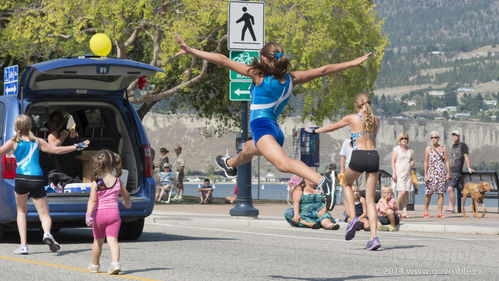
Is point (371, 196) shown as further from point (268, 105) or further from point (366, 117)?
point (268, 105)

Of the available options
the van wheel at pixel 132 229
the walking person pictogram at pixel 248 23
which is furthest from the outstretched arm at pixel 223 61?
the walking person pictogram at pixel 248 23

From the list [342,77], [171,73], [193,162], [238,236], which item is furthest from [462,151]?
[193,162]

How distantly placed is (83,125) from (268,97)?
5.94 m

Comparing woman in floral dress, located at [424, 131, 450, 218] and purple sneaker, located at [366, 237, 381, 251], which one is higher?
woman in floral dress, located at [424, 131, 450, 218]

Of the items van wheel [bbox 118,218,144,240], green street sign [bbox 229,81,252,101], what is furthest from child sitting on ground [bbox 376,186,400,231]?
van wheel [bbox 118,218,144,240]

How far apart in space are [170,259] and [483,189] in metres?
11.5

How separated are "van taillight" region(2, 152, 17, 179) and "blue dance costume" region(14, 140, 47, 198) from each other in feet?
1.81

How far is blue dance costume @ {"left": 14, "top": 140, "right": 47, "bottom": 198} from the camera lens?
11.3 m

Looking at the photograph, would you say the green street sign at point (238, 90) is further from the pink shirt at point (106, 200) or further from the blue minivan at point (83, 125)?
the pink shirt at point (106, 200)

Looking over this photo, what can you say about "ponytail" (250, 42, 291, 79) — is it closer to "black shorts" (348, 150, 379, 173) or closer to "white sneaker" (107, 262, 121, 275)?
"white sneaker" (107, 262, 121, 275)

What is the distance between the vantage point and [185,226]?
17.1 m

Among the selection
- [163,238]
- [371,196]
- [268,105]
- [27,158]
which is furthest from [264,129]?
[163,238]

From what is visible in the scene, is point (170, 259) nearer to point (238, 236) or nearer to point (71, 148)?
point (71, 148)

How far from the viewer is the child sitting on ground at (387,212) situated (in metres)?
15.9
